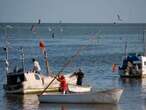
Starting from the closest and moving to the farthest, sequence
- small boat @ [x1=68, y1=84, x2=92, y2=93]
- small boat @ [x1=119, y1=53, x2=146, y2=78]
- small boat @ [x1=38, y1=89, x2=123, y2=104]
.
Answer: small boat @ [x1=38, y1=89, x2=123, y2=104] → small boat @ [x1=68, y1=84, x2=92, y2=93] → small boat @ [x1=119, y1=53, x2=146, y2=78]

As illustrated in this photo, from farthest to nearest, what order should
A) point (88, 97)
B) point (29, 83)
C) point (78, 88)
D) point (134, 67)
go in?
point (134, 67) → point (78, 88) → point (29, 83) → point (88, 97)

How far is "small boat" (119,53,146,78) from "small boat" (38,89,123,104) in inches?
659

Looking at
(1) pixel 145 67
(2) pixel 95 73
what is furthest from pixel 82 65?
(1) pixel 145 67

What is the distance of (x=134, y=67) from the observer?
212 ft

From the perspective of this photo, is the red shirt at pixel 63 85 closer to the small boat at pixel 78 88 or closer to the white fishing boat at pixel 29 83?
the small boat at pixel 78 88

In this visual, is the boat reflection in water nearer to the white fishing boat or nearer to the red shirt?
the red shirt

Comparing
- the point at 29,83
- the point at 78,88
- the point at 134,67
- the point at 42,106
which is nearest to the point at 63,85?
the point at 42,106

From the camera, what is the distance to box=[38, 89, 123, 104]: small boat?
4744 centimetres

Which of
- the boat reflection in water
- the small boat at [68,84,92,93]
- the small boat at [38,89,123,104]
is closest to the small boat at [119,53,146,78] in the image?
the small boat at [68,84,92,93]

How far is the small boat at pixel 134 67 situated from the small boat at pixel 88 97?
54.9ft

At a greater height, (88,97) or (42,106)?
(88,97)

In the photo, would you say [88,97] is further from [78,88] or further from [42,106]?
[78,88]

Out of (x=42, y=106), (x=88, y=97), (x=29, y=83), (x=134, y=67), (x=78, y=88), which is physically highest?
(x=134, y=67)

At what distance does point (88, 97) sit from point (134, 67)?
17.3 meters
